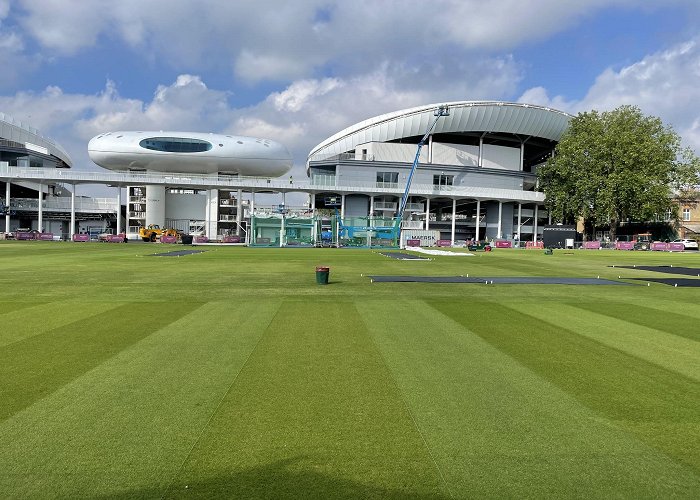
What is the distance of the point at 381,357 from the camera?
830 centimetres

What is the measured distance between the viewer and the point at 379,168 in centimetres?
9175

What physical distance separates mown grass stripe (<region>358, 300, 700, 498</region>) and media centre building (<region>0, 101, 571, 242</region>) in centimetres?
7654

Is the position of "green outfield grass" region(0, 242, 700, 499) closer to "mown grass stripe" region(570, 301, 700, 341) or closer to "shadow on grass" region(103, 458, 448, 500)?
"shadow on grass" region(103, 458, 448, 500)

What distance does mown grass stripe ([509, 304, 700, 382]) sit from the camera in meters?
8.23

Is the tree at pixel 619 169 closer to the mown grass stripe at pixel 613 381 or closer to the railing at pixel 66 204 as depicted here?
the mown grass stripe at pixel 613 381

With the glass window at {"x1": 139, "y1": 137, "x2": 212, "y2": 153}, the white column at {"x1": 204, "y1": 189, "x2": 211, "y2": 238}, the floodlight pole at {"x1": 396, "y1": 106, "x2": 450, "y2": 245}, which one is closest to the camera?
the floodlight pole at {"x1": 396, "y1": 106, "x2": 450, "y2": 245}

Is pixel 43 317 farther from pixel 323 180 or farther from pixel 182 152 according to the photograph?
pixel 182 152

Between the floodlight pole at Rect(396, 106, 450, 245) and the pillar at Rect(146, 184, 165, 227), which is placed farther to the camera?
the pillar at Rect(146, 184, 165, 227)

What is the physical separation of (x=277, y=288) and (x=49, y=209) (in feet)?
286

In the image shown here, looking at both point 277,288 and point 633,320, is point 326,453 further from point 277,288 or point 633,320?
point 277,288

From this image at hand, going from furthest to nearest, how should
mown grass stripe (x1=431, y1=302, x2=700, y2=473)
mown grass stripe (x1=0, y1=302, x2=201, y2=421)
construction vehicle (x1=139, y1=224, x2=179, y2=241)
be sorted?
1. construction vehicle (x1=139, y1=224, x2=179, y2=241)
2. mown grass stripe (x1=0, y1=302, x2=201, y2=421)
3. mown grass stripe (x1=431, y1=302, x2=700, y2=473)

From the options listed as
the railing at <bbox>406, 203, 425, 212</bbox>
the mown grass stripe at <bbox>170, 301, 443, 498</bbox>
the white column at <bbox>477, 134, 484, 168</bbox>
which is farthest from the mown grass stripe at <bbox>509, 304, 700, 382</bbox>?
the white column at <bbox>477, 134, 484, 168</bbox>

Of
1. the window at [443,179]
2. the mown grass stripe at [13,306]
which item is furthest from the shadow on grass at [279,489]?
the window at [443,179]

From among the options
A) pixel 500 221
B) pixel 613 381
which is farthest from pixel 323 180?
pixel 613 381
